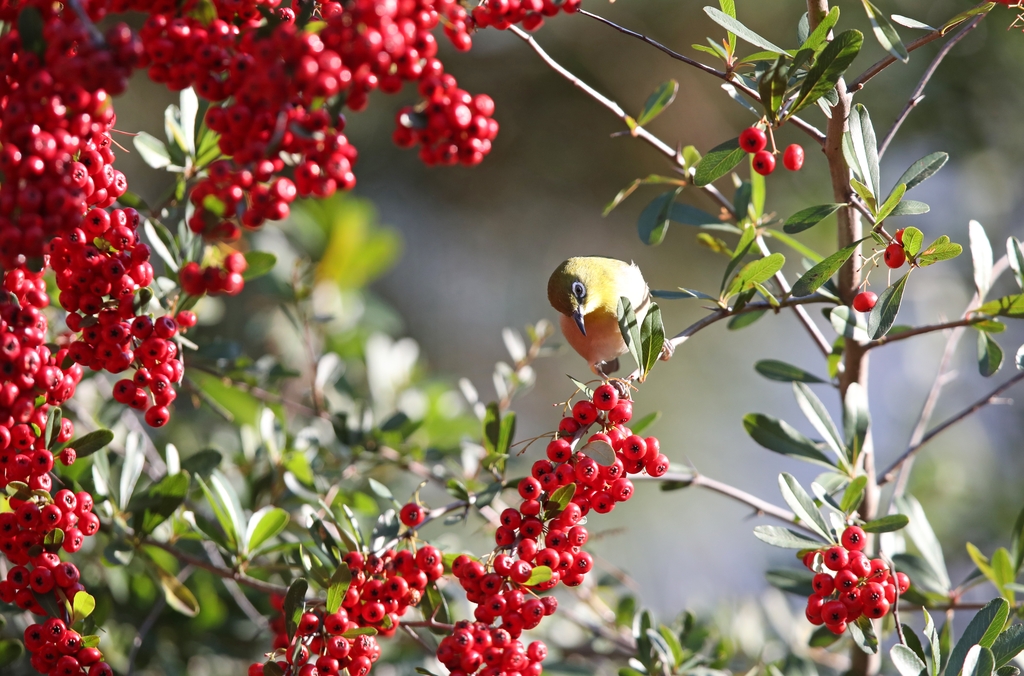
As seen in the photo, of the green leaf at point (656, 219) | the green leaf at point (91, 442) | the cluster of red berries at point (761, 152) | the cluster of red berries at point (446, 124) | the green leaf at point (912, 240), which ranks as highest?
the cluster of red berries at point (446, 124)

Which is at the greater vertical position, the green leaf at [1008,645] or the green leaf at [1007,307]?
the green leaf at [1007,307]

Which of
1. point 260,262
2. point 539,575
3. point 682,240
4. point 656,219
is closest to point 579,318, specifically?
point 656,219

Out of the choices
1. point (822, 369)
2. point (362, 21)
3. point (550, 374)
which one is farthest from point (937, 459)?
point (362, 21)

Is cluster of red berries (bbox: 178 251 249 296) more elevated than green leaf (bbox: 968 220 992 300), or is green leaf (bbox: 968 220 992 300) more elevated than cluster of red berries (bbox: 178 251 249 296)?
cluster of red berries (bbox: 178 251 249 296)

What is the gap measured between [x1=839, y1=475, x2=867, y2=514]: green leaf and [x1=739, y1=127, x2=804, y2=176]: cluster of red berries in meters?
0.61

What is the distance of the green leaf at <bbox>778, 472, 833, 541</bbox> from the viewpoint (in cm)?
149

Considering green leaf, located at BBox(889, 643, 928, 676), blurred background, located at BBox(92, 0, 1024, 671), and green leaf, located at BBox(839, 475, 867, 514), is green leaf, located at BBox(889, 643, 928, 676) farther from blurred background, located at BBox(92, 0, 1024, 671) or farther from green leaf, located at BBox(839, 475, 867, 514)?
blurred background, located at BBox(92, 0, 1024, 671)

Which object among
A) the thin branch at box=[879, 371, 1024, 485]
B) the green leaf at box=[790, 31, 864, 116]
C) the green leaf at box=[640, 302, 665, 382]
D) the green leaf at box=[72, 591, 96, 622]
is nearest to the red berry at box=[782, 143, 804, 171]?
the green leaf at box=[790, 31, 864, 116]

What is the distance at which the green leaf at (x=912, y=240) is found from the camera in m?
1.35

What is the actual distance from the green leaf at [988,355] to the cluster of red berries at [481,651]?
41.3 inches

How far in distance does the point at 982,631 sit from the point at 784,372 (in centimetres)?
66

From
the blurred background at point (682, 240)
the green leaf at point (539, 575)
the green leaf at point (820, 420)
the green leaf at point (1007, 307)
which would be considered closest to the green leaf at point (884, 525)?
the green leaf at point (820, 420)

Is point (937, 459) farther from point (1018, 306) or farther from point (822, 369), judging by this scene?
point (1018, 306)

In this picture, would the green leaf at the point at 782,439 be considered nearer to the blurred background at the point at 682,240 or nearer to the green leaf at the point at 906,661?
the green leaf at the point at 906,661
